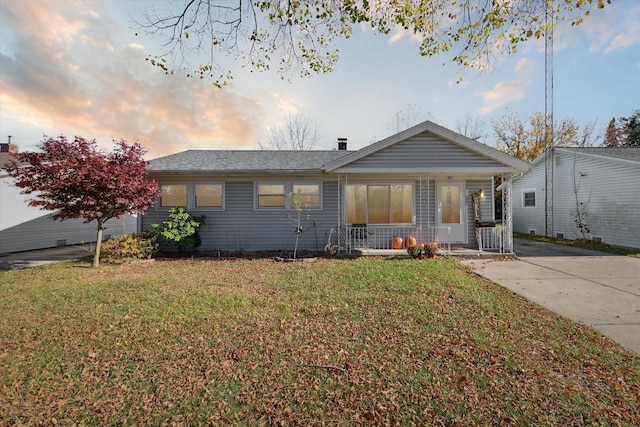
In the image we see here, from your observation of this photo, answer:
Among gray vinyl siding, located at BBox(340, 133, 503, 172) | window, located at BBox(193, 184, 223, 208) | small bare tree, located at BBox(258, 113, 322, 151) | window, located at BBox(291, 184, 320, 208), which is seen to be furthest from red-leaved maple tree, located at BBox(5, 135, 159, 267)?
small bare tree, located at BBox(258, 113, 322, 151)

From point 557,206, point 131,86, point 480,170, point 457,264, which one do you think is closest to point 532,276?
point 457,264

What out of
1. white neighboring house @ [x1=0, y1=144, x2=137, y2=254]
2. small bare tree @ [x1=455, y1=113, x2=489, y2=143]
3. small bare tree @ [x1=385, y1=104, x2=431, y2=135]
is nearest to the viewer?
white neighboring house @ [x1=0, y1=144, x2=137, y2=254]

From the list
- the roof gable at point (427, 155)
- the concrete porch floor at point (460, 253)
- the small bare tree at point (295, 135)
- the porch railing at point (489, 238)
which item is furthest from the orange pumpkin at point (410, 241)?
the small bare tree at point (295, 135)

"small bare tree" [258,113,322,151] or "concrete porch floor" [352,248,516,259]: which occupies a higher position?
"small bare tree" [258,113,322,151]

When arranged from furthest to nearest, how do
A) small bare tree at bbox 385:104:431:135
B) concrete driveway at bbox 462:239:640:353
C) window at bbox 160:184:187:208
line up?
small bare tree at bbox 385:104:431:135
window at bbox 160:184:187:208
concrete driveway at bbox 462:239:640:353

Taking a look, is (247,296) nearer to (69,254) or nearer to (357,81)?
(357,81)

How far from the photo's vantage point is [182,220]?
977 cm

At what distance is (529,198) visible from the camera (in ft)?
57.5

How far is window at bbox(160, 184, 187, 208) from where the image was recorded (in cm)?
1062

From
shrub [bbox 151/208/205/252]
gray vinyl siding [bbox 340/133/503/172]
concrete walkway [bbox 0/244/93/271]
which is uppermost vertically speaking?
gray vinyl siding [bbox 340/133/503/172]

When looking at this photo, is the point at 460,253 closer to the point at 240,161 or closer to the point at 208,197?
the point at 240,161

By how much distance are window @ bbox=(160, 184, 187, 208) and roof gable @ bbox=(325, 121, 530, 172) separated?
5696 mm

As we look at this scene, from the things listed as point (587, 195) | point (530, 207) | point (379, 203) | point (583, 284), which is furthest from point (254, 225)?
point (530, 207)

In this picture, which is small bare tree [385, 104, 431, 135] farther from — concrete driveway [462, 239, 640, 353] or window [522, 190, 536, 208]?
concrete driveway [462, 239, 640, 353]
